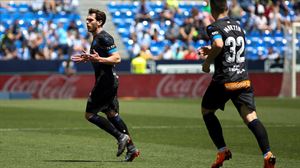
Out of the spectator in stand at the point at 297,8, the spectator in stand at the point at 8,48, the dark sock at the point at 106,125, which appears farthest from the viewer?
the spectator in stand at the point at 297,8

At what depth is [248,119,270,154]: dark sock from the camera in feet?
35.4

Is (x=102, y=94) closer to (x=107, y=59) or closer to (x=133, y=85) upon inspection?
(x=107, y=59)

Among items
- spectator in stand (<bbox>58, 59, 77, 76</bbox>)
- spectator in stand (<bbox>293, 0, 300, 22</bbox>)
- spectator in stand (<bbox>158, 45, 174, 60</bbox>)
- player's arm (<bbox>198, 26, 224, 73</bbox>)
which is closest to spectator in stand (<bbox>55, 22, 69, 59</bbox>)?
spectator in stand (<bbox>58, 59, 77, 76</bbox>)

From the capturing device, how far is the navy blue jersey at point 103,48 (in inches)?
501

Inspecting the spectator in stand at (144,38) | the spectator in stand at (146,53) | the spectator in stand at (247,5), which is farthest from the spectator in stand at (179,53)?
the spectator in stand at (247,5)

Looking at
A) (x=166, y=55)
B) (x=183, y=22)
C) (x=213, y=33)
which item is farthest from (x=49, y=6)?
(x=213, y=33)

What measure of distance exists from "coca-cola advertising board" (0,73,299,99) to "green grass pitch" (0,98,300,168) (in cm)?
398

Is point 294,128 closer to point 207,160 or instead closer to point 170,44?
point 207,160

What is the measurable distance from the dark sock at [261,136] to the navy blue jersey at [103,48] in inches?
104

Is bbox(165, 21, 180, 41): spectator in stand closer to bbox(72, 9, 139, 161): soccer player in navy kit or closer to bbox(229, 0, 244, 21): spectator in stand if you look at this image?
bbox(229, 0, 244, 21): spectator in stand

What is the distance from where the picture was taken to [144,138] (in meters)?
16.3

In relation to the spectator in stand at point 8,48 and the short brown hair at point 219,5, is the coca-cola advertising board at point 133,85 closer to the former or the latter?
the spectator in stand at point 8,48

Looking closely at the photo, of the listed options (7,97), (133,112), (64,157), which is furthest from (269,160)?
(7,97)

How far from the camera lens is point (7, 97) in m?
31.0
